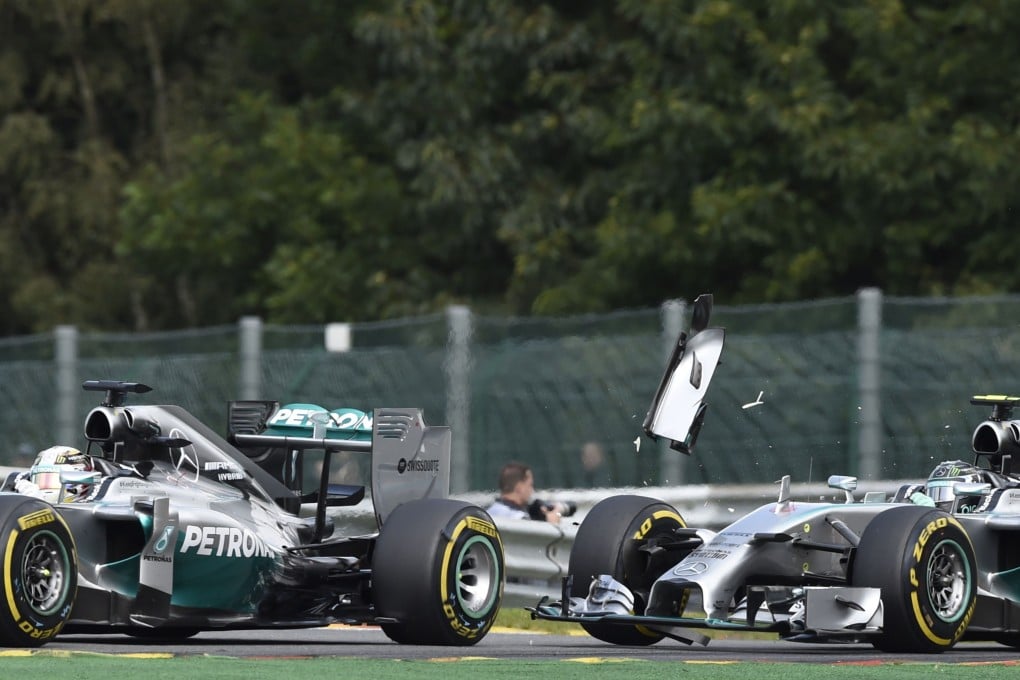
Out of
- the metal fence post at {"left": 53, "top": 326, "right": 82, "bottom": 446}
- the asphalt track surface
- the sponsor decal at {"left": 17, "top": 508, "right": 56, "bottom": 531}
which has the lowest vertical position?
the asphalt track surface

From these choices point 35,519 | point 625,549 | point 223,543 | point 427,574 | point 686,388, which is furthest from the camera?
point 686,388

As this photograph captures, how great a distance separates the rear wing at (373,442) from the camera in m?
11.5

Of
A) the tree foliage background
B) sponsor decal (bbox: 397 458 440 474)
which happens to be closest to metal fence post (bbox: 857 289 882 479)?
sponsor decal (bbox: 397 458 440 474)

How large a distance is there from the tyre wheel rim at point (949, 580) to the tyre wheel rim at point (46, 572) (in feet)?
12.8

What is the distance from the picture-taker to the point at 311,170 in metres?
27.1

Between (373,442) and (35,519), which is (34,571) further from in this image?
(373,442)

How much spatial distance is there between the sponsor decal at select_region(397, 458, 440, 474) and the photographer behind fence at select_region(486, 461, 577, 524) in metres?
2.53

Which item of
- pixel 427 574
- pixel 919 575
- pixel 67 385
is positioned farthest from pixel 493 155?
pixel 919 575

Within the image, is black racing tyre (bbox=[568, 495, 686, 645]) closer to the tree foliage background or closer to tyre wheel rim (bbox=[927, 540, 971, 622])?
tyre wheel rim (bbox=[927, 540, 971, 622])

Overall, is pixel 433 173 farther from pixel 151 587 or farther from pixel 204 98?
pixel 151 587

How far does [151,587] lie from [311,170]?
1705cm

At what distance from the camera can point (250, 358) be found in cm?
1638

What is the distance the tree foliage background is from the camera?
2247 centimetres

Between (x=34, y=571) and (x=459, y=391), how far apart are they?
591cm
